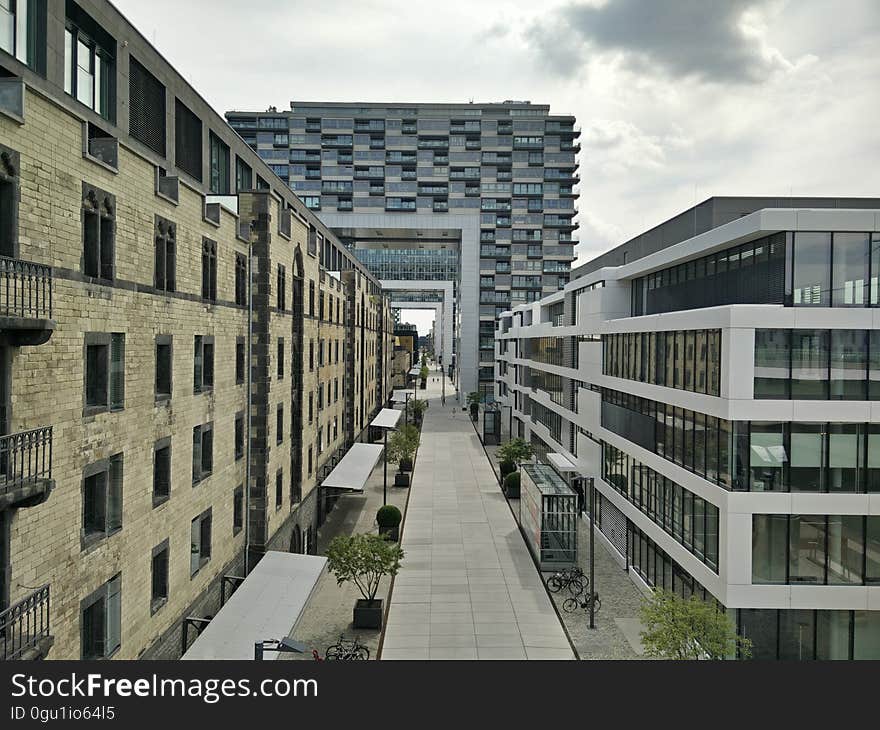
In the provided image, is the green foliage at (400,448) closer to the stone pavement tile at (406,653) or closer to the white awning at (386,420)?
the white awning at (386,420)

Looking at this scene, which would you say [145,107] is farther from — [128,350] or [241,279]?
[128,350]

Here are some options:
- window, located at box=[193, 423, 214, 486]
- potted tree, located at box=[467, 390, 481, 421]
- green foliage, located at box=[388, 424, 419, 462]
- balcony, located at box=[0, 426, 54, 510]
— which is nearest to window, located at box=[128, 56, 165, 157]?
window, located at box=[193, 423, 214, 486]

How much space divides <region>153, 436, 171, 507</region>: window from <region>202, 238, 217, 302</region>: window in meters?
4.64

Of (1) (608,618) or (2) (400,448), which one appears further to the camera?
(2) (400,448)

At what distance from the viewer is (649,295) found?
30.1 metres

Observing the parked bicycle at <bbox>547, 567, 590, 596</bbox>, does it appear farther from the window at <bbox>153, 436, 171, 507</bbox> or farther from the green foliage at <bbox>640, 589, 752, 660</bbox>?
the window at <bbox>153, 436, 171, 507</bbox>

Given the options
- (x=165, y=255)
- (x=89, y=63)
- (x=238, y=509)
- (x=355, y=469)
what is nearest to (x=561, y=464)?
(x=355, y=469)

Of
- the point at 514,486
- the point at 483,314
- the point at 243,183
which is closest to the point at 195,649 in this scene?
the point at 243,183

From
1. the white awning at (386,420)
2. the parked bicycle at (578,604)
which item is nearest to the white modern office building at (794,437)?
the parked bicycle at (578,604)

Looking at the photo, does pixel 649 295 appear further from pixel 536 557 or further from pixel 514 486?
pixel 514 486

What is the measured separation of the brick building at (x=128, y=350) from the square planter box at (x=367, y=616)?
4.28 metres

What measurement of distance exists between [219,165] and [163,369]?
14.6 metres

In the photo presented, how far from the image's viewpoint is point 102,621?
512 inches

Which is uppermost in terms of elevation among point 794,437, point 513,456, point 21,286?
point 21,286
